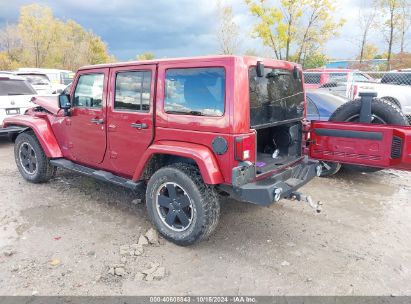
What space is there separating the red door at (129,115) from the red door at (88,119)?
0.61 feet

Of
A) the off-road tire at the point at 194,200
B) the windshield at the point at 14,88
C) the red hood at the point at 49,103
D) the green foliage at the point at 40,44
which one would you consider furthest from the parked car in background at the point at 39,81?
the green foliage at the point at 40,44

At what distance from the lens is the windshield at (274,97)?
346 cm

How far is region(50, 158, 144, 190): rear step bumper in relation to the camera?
160 inches

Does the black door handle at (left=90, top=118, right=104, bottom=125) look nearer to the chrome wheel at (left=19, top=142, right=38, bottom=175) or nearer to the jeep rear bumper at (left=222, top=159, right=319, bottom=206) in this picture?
the chrome wheel at (left=19, top=142, right=38, bottom=175)

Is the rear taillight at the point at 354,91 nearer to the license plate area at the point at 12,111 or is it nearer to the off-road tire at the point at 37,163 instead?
the off-road tire at the point at 37,163

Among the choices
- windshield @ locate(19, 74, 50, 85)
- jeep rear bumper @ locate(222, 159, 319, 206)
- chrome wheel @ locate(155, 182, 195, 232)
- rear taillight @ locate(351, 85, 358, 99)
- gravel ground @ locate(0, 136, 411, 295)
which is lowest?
gravel ground @ locate(0, 136, 411, 295)

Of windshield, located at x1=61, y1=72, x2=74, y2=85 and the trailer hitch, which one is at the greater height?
windshield, located at x1=61, y1=72, x2=74, y2=85

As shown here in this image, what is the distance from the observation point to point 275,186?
3295mm

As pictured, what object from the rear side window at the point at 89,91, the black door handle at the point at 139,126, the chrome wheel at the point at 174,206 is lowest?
the chrome wheel at the point at 174,206

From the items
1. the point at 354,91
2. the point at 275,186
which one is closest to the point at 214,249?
the point at 275,186

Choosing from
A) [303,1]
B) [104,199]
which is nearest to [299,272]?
[104,199]

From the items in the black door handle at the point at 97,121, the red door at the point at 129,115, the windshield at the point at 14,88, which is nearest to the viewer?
the red door at the point at 129,115

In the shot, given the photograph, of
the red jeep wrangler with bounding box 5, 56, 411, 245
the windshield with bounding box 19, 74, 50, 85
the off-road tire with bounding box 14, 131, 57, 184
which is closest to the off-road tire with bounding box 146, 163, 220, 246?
the red jeep wrangler with bounding box 5, 56, 411, 245

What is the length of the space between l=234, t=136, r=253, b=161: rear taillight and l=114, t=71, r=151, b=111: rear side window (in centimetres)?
121
